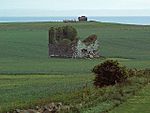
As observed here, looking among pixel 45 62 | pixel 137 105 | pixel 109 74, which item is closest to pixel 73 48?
pixel 45 62

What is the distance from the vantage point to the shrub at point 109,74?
21172 mm

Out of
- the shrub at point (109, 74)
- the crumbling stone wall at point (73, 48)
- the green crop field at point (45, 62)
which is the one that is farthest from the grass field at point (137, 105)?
the crumbling stone wall at point (73, 48)

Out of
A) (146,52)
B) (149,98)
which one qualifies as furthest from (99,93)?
(146,52)

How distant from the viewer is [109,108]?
14.4 metres

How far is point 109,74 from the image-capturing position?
21219 mm

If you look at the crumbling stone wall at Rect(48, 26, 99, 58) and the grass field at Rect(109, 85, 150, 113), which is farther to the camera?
the crumbling stone wall at Rect(48, 26, 99, 58)

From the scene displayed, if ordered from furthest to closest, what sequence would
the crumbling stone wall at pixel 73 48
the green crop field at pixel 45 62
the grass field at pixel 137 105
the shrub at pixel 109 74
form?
the crumbling stone wall at pixel 73 48 → the green crop field at pixel 45 62 → the shrub at pixel 109 74 → the grass field at pixel 137 105

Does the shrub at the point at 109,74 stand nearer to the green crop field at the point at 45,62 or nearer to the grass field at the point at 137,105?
the green crop field at the point at 45,62

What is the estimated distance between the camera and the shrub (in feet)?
69.5

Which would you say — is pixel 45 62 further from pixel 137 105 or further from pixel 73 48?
pixel 137 105

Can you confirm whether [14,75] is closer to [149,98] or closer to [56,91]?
[56,91]

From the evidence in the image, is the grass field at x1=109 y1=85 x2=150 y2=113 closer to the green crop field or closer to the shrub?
the shrub

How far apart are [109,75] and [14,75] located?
15256mm

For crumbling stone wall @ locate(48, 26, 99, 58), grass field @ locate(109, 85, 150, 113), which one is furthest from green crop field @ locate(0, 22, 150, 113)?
grass field @ locate(109, 85, 150, 113)
